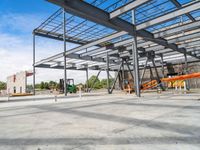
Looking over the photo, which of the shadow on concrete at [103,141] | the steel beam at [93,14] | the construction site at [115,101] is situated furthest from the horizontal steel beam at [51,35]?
the shadow on concrete at [103,141]

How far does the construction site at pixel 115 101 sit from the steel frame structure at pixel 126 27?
5 cm

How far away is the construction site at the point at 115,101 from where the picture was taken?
9.36ft

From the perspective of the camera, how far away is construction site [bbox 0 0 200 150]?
285cm

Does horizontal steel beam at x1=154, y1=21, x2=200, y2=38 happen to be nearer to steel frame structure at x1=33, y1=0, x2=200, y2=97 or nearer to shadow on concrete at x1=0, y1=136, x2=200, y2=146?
steel frame structure at x1=33, y1=0, x2=200, y2=97

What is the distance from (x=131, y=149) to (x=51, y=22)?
19.6 metres

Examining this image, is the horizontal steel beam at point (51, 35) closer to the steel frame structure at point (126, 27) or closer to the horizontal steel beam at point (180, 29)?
A: the steel frame structure at point (126, 27)

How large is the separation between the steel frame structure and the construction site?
5cm

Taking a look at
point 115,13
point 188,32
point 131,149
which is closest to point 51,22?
point 115,13

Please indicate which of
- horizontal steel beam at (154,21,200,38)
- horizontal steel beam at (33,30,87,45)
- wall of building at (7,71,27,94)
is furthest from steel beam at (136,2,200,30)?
wall of building at (7,71,27,94)

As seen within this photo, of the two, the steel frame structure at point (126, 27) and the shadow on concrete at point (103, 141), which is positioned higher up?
the steel frame structure at point (126, 27)

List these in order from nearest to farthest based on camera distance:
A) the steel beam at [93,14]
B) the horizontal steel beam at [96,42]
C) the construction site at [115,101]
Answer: the construction site at [115,101], the steel beam at [93,14], the horizontal steel beam at [96,42]

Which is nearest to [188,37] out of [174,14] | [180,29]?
[180,29]

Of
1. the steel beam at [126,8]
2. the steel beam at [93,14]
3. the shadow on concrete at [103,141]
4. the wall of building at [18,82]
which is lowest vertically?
the shadow on concrete at [103,141]

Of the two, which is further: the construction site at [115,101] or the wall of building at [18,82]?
the wall of building at [18,82]
